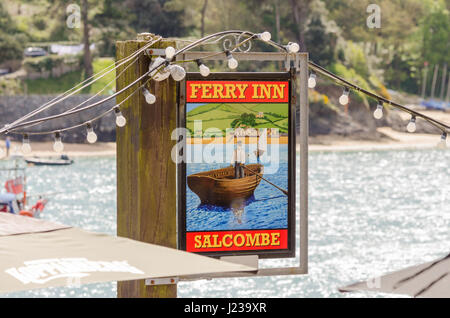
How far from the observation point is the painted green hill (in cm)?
656

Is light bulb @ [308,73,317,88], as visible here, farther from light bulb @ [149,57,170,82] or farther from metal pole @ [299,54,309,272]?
light bulb @ [149,57,170,82]

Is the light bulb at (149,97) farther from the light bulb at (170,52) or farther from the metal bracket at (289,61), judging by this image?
the metal bracket at (289,61)

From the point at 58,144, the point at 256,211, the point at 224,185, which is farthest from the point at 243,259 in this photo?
the point at 58,144

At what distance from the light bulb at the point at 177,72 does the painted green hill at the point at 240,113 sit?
1.93ft

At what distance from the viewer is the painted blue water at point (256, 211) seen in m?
6.57

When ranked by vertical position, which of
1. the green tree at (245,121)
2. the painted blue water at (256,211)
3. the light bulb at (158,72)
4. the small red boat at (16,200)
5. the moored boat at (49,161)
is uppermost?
the light bulb at (158,72)

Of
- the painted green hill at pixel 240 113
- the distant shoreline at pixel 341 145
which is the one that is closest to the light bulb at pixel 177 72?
the painted green hill at pixel 240 113

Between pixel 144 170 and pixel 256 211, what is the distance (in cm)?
111

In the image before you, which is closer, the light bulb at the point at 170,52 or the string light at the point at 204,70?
the light bulb at the point at 170,52

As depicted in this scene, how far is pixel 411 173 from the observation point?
60188 millimetres

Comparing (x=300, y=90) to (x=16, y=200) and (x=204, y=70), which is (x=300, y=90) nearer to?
(x=204, y=70)

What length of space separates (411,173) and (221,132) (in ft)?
181

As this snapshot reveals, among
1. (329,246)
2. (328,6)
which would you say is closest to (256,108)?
(329,246)
